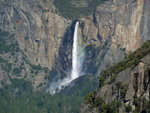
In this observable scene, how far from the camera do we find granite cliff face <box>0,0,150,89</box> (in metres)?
190

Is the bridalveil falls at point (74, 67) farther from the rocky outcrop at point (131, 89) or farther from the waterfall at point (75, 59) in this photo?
the rocky outcrop at point (131, 89)

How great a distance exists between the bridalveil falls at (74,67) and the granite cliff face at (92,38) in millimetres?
1025

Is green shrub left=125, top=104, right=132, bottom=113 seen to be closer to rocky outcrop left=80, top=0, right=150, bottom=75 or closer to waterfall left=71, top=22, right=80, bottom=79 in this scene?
rocky outcrop left=80, top=0, right=150, bottom=75

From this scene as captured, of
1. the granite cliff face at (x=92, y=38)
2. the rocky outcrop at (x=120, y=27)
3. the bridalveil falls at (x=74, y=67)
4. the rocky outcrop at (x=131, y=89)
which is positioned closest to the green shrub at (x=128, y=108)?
the rocky outcrop at (x=131, y=89)

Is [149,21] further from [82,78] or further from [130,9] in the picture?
[82,78]

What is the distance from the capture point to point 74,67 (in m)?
197

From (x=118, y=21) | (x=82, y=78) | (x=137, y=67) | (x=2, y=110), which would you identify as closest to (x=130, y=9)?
(x=118, y=21)

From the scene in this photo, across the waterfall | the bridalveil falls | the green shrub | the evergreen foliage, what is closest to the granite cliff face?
the waterfall

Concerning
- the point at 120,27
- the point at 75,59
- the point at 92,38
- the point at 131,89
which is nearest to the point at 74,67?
the point at 75,59

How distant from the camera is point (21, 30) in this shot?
19925cm

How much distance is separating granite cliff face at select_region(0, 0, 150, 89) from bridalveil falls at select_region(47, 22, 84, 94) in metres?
1.02

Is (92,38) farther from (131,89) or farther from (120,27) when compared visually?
(131,89)

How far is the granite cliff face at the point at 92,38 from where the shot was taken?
18962cm

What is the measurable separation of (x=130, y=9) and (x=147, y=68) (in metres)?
88.2
